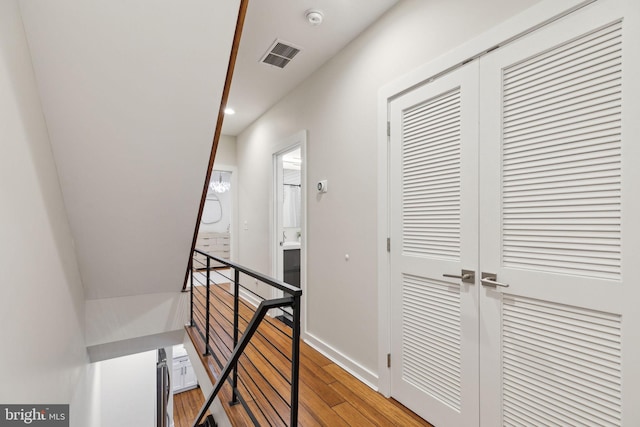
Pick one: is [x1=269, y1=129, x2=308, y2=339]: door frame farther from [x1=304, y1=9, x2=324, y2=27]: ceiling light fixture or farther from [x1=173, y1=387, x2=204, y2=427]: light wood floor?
[x1=173, y1=387, x2=204, y2=427]: light wood floor

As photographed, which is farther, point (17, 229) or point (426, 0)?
point (426, 0)

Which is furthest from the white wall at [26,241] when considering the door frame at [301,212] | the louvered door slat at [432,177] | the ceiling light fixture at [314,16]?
the louvered door slat at [432,177]

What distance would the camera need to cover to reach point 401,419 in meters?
1.87

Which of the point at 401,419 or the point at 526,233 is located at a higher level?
the point at 526,233

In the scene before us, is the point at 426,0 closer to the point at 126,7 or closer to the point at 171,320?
the point at 126,7

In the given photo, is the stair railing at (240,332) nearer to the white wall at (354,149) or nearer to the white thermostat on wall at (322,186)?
the white wall at (354,149)

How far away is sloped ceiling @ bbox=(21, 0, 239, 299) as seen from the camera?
1.35 m

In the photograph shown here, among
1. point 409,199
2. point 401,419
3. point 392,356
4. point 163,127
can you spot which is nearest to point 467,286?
point 409,199

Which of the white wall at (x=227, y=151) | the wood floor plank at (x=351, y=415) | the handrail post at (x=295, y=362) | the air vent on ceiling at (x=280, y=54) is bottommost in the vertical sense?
the wood floor plank at (x=351, y=415)

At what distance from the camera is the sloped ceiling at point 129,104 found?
135 cm

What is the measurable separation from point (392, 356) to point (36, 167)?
7.64 ft

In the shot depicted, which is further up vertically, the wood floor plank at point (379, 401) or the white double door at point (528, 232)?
the white double door at point (528, 232)

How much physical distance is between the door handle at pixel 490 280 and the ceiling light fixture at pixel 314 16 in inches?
79.8

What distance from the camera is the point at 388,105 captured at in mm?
2107
